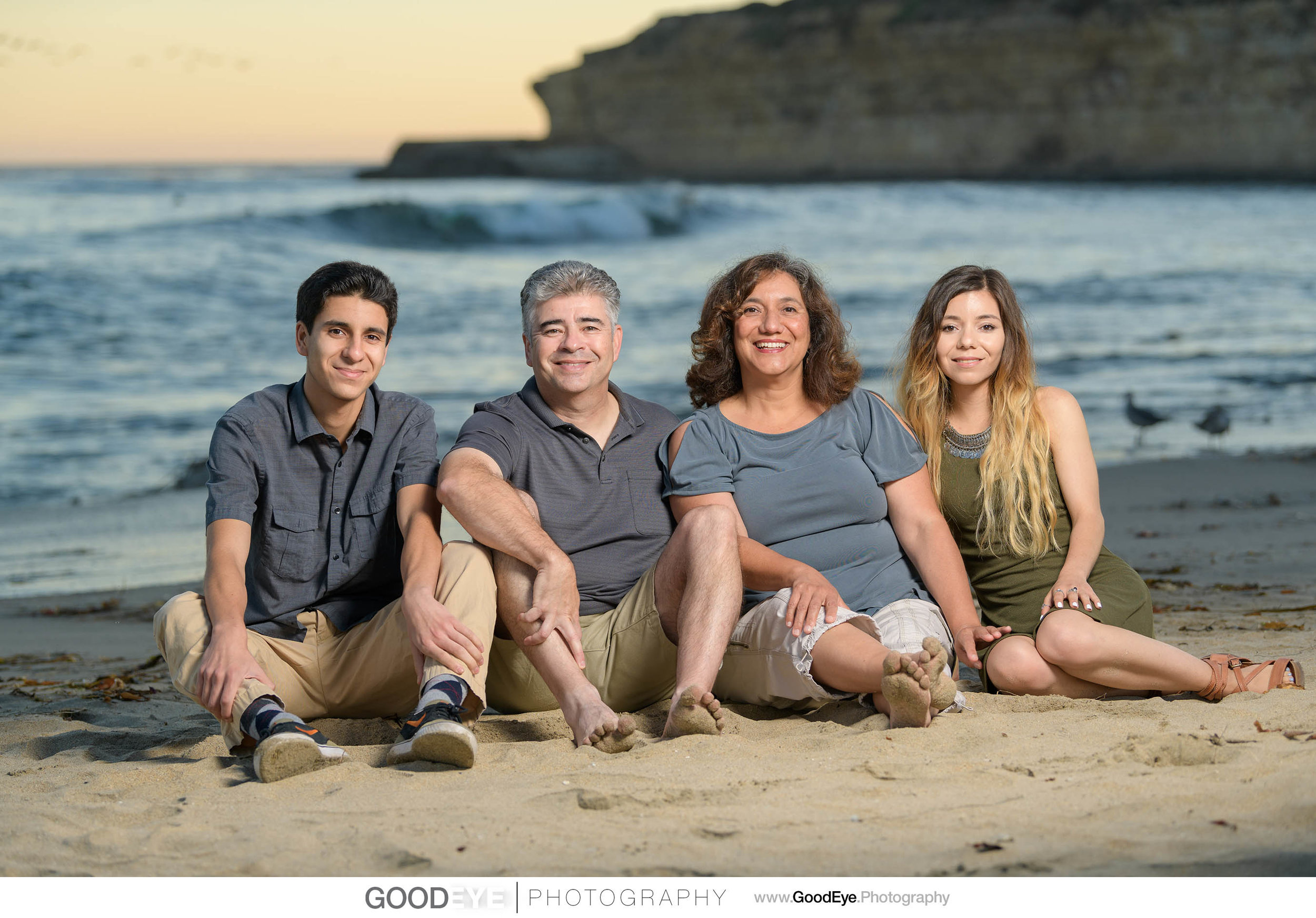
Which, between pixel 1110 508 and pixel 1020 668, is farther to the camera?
pixel 1110 508

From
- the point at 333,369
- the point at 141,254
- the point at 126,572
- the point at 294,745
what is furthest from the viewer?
the point at 141,254

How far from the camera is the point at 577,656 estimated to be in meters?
2.83

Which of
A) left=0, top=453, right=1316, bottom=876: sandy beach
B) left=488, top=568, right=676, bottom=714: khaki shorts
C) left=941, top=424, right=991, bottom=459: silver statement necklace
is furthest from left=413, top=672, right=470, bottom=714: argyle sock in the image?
left=941, top=424, right=991, bottom=459: silver statement necklace

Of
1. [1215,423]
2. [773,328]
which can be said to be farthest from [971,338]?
[1215,423]

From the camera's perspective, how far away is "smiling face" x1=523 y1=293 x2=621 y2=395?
302cm

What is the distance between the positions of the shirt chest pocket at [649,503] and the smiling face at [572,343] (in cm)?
27

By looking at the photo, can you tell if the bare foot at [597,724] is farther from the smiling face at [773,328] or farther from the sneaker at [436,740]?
the smiling face at [773,328]

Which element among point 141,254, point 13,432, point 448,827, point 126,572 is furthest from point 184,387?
point 448,827

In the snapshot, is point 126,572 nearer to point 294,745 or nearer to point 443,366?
point 294,745

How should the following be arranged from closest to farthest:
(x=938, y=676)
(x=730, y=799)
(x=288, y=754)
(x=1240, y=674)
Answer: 1. (x=730, y=799)
2. (x=288, y=754)
3. (x=938, y=676)
4. (x=1240, y=674)

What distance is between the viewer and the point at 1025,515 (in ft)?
10.1

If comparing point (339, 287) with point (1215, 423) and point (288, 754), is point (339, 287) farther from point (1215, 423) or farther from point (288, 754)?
point (1215, 423)

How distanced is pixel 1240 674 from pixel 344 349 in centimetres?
236

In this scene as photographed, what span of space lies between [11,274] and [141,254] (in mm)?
2197
